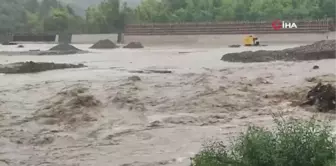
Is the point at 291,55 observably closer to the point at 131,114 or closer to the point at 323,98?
the point at 323,98

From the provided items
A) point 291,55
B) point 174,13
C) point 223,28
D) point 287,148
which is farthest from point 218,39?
point 287,148

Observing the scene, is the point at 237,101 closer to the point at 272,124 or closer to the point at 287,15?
the point at 272,124

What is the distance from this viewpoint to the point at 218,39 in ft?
219

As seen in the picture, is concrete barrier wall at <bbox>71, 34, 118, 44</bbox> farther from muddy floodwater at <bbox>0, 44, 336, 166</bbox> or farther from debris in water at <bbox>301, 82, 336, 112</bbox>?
debris in water at <bbox>301, 82, 336, 112</bbox>

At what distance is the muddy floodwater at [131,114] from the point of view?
9977 mm

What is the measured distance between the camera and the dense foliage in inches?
3034

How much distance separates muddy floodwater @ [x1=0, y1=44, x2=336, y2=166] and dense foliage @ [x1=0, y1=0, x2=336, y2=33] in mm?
57307

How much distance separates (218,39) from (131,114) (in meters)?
53.6

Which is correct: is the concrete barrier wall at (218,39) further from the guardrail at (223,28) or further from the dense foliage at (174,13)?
the dense foliage at (174,13)

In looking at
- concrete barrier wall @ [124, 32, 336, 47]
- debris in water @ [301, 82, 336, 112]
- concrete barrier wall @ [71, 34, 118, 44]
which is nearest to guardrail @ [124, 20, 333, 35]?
concrete barrier wall @ [124, 32, 336, 47]

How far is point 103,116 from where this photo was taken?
1360 centimetres

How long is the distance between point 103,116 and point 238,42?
51968mm

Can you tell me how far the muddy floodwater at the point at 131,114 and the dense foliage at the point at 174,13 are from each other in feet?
188

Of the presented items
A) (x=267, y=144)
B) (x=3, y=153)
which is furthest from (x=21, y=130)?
(x=267, y=144)
